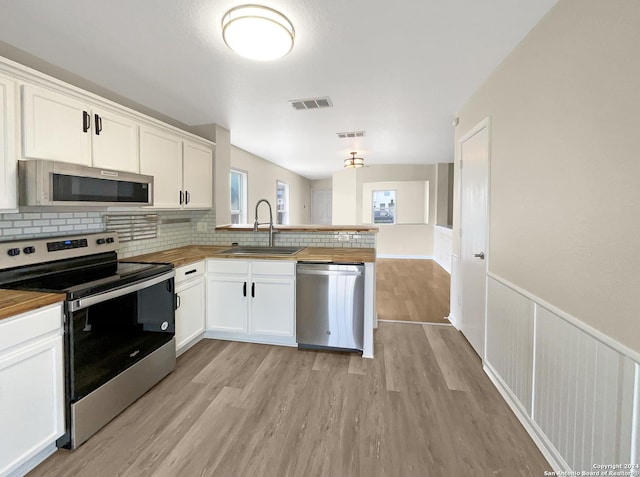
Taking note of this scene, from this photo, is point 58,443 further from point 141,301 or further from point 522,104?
point 522,104

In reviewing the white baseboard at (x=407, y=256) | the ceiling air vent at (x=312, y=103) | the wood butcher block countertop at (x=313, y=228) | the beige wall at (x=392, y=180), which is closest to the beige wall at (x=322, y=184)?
the beige wall at (x=392, y=180)

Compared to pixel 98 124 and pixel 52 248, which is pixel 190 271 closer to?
pixel 52 248

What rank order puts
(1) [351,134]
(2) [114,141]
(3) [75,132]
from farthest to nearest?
(1) [351,134] < (2) [114,141] < (3) [75,132]

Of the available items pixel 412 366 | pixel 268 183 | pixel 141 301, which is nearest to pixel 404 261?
pixel 268 183

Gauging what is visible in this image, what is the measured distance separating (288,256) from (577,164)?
216cm

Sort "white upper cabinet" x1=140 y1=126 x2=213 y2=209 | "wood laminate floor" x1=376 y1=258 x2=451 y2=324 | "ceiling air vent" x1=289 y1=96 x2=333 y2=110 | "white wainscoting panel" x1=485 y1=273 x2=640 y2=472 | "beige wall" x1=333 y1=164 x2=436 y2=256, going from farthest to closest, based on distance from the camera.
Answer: "beige wall" x1=333 y1=164 x2=436 y2=256, "wood laminate floor" x1=376 y1=258 x2=451 y2=324, "ceiling air vent" x1=289 y1=96 x2=333 y2=110, "white upper cabinet" x1=140 y1=126 x2=213 y2=209, "white wainscoting panel" x1=485 y1=273 x2=640 y2=472

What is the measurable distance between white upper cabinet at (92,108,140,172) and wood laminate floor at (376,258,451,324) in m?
3.07

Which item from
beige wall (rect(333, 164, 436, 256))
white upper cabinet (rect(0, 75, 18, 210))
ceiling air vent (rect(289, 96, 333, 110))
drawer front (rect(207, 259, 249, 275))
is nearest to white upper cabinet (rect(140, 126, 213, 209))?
drawer front (rect(207, 259, 249, 275))

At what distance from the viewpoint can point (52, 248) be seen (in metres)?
2.11

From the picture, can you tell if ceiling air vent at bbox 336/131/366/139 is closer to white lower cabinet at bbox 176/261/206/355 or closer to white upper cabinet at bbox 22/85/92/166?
white lower cabinet at bbox 176/261/206/355

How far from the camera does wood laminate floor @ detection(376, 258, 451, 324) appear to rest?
3.94 m

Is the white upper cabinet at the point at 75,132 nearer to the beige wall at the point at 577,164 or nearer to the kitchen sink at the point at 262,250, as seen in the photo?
the kitchen sink at the point at 262,250

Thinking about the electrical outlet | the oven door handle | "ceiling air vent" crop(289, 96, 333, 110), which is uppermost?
"ceiling air vent" crop(289, 96, 333, 110)

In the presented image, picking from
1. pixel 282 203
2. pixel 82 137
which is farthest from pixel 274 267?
pixel 282 203
